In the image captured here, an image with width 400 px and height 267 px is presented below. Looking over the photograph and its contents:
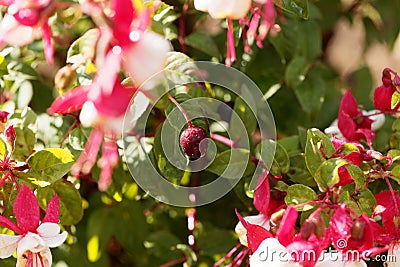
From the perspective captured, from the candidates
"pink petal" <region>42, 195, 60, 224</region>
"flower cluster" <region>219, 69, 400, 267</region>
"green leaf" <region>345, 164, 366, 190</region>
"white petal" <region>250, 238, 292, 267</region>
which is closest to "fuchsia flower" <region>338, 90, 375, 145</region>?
"flower cluster" <region>219, 69, 400, 267</region>

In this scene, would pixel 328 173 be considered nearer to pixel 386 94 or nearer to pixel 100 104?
pixel 386 94

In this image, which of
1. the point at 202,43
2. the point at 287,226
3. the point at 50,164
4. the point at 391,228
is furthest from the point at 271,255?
the point at 202,43

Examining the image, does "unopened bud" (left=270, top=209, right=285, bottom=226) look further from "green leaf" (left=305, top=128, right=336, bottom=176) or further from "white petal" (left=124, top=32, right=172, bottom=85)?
"white petal" (left=124, top=32, right=172, bottom=85)

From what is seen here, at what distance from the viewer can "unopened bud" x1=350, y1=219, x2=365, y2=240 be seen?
545mm

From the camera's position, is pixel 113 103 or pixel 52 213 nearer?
pixel 113 103

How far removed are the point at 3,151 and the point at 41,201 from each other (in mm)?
80

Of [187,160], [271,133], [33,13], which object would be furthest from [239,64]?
[33,13]

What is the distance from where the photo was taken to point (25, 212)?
0.62 metres

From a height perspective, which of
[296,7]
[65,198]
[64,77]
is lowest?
[65,198]

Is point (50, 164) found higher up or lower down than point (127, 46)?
lower down

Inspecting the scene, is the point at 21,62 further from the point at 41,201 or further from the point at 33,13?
the point at 33,13

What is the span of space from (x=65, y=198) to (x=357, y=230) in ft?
1.06

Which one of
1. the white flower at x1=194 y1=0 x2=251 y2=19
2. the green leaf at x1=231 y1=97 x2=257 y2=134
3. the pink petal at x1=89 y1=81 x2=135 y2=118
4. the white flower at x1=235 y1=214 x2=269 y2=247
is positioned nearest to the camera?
the pink petal at x1=89 y1=81 x2=135 y2=118

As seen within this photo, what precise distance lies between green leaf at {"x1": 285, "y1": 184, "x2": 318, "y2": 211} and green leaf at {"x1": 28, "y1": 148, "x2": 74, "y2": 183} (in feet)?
0.67
